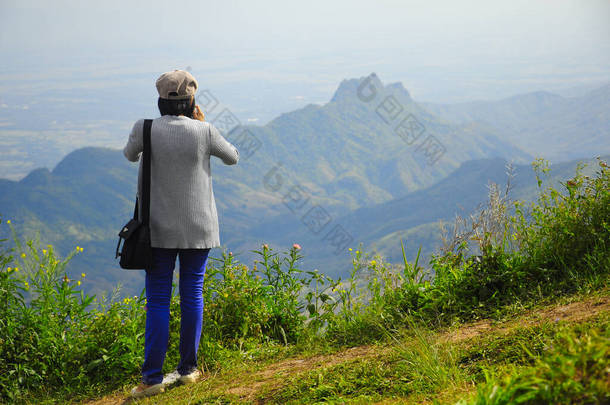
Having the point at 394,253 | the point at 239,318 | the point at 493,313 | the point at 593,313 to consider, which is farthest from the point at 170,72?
the point at 394,253

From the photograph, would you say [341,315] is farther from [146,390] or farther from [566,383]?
[566,383]

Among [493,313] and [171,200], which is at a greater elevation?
[171,200]

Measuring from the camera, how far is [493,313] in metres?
3.48

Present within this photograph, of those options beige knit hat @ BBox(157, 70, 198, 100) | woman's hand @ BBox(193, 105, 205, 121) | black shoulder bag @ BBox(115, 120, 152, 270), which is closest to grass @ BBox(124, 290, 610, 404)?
black shoulder bag @ BBox(115, 120, 152, 270)

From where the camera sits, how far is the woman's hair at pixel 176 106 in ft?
10.6

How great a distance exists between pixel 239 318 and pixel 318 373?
125cm

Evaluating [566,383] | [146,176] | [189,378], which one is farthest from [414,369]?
[146,176]

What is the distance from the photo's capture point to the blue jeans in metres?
3.31

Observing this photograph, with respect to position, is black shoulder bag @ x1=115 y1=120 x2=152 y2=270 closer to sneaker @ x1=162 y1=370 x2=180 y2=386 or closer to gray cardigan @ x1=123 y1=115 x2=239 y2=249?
gray cardigan @ x1=123 y1=115 x2=239 y2=249

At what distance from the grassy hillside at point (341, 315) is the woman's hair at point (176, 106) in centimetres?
152

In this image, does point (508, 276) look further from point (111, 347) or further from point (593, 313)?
point (111, 347)

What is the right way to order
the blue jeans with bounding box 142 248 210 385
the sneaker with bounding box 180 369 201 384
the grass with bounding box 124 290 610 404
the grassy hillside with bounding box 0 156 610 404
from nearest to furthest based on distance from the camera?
1. the grass with bounding box 124 290 610 404
2. the grassy hillside with bounding box 0 156 610 404
3. the blue jeans with bounding box 142 248 210 385
4. the sneaker with bounding box 180 369 201 384

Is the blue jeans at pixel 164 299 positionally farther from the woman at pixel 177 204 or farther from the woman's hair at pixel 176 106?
the woman's hair at pixel 176 106

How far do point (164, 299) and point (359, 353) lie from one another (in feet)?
4.56
